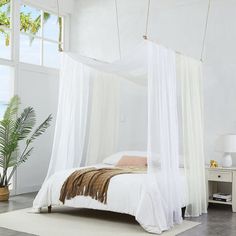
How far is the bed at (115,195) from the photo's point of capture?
15.7 feet

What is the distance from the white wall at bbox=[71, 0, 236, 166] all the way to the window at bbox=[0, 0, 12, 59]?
1524 millimetres

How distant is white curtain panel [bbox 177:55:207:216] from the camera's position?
5.48m

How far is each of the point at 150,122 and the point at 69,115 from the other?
4.04ft

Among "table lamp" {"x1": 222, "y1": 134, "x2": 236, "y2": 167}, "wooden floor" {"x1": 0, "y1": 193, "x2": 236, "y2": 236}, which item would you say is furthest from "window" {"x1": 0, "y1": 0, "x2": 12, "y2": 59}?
"table lamp" {"x1": 222, "y1": 134, "x2": 236, "y2": 167}

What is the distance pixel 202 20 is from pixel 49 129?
309 cm

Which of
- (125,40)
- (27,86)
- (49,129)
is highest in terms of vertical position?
(125,40)

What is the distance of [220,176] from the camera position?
593 centimetres

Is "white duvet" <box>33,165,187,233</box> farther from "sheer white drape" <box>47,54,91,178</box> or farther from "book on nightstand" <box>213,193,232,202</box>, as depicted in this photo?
"book on nightstand" <box>213,193,232,202</box>

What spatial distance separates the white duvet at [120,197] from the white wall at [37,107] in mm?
1662

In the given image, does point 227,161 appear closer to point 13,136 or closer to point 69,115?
point 69,115

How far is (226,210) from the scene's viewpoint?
19.5 feet

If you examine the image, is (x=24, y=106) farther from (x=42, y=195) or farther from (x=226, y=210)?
(x=226, y=210)

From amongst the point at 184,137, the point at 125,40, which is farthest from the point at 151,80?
the point at 125,40

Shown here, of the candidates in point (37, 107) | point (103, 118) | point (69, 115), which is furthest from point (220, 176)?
point (37, 107)
